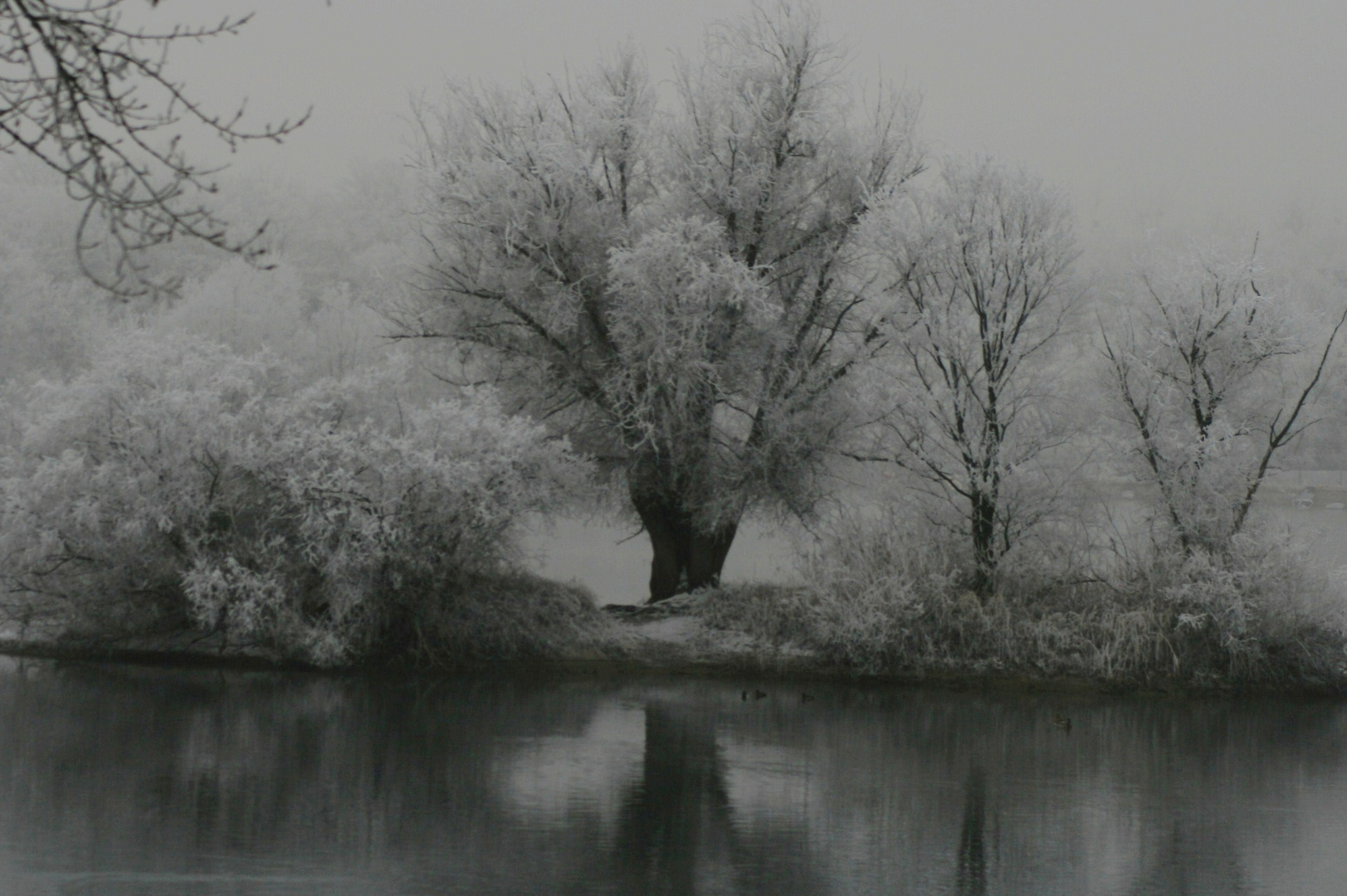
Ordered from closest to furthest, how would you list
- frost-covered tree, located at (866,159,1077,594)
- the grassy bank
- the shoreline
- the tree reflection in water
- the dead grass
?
1. the tree reflection in water
2. the grassy bank
3. the shoreline
4. the dead grass
5. frost-covered tree, located at (866,159,1077,594)

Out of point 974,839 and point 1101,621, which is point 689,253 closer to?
point 1101,621

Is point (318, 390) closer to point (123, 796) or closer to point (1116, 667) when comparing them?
point (123, 796)

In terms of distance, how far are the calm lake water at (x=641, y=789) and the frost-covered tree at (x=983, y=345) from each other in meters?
2.94

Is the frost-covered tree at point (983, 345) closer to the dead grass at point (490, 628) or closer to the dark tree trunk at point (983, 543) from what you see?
the dark tree trunk at point (983, 543)

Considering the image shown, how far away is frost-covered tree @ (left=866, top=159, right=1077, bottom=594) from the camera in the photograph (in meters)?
20.1

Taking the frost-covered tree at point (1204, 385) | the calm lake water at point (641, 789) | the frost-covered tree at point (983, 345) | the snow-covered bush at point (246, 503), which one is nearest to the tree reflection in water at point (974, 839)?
the calm lake water at point (641, 789)

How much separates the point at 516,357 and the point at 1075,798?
1154cm

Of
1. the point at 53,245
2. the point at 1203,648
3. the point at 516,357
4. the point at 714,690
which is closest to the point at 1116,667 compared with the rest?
the point at 1203,648

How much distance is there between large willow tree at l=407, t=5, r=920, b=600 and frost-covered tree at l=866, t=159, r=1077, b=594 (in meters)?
1.49

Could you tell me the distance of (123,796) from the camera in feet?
41.0

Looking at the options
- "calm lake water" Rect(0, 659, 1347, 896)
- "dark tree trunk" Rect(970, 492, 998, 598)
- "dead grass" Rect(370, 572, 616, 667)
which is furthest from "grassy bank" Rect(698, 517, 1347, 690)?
"dead grass" Rect(370, 572, 616, 667)

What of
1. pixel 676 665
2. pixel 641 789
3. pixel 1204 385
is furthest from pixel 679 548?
pixel 641 789

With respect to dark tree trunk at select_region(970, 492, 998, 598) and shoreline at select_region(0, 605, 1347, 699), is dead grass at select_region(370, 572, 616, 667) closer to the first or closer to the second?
shoreline at select_region(0, 605, 1347, 699)

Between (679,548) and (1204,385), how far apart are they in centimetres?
800
